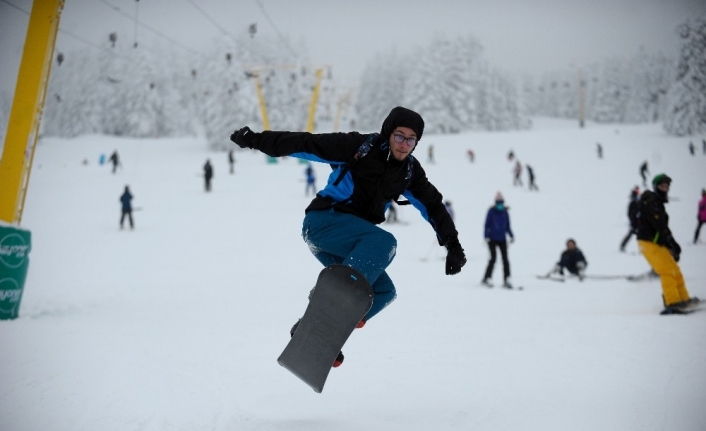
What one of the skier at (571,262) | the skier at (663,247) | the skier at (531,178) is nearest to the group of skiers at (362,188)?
the skier at (663,247)

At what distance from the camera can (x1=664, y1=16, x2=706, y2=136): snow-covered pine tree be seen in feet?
76.3

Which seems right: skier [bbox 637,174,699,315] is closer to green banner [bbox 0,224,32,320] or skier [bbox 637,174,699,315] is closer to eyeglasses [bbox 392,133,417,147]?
eyeglasses [bbox 392,133,417,147]

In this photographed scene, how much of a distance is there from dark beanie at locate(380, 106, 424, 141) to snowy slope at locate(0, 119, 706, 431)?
1987 mm

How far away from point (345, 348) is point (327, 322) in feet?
7.81

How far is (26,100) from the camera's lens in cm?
741

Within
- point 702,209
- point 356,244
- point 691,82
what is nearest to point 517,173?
point 691,82

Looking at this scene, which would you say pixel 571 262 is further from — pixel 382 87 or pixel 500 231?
pixel 382 87

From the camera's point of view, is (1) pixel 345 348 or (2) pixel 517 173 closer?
(1) pixel 345 348

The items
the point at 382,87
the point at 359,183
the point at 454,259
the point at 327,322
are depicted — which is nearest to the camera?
the point at 327,322

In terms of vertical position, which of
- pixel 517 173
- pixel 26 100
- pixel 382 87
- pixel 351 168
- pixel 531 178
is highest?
pixel 382 87

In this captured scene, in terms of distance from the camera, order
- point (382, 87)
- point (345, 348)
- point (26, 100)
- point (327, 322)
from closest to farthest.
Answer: point (327, 322) → point (345, 348) → point (26, 100) → point (382, 87)

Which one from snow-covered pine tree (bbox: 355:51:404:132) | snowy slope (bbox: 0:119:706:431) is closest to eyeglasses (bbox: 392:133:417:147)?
snowy slope (bbox: 0:119:706:431)

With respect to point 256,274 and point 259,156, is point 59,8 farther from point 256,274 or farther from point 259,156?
point 259,156

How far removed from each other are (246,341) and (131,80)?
68.6m
